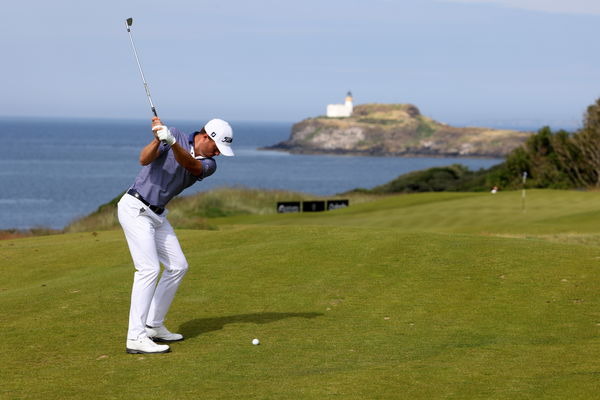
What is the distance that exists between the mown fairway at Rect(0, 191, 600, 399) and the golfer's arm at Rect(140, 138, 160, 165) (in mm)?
2273

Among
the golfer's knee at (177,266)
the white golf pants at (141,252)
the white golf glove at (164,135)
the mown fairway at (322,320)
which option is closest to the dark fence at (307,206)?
the mown fairway at (322,320)

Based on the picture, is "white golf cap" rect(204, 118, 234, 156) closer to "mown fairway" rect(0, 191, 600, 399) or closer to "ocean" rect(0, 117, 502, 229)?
"mown fairway" rect(0, 191, 600, 399)

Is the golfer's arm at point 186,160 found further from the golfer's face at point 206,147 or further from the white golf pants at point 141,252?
the white golf pants at point 141,252

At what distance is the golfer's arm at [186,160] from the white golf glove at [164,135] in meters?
0.10

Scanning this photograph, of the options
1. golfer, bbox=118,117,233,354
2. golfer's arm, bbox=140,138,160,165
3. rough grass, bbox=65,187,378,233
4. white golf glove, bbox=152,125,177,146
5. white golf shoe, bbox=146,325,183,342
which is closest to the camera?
white golf glove, bbox=152,125,177,146

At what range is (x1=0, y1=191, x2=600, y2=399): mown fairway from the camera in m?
8.82

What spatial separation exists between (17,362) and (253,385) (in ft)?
9.76

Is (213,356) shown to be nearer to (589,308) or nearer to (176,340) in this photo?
(176,340)

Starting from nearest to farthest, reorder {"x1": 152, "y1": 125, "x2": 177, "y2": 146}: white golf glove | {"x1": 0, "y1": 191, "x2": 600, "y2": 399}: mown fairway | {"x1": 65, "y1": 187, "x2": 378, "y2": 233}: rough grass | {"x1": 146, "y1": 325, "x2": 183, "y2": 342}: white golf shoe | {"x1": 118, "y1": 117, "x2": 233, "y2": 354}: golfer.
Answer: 1. {"x1": 0, "y1": 191, "x2": 600, "y2": 399}: mown fairway
2. {"x1": 152, "y1": 125, "x2": 177, "y2": 146}: white golf glove
3. {"x1": 118, "y1": 117, "x2": 233, "y2": 354}: golfer
4. {"x1": 146, "y1": 325, "x2": 183, "y2": 342}: white golf shoe
5. {"x1": 65, "y1": 187, "x2": 378, "y2": 233}: rough grass

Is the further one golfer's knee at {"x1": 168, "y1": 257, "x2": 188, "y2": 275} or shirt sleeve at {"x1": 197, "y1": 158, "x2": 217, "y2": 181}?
golfer's knee at {"x1": 168, "y1": 257, "x2": 188, "y2": 275}

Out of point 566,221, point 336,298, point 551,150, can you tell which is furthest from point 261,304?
point 551,150

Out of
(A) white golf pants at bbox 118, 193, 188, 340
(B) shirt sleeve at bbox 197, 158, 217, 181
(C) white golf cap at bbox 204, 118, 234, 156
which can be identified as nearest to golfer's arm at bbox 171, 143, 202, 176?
→ (B) shirt sleeve at bbox 197, 158, 217, 181

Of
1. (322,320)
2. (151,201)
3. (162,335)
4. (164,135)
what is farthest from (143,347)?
(322,320)

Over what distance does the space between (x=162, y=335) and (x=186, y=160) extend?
2.37 m
